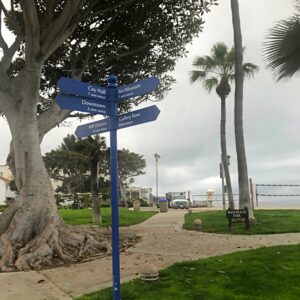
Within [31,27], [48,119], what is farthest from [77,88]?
[48,119]

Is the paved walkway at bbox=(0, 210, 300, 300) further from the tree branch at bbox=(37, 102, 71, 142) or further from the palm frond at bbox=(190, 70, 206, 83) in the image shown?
the palm frond at bbox=(190, 70, 206, 83)

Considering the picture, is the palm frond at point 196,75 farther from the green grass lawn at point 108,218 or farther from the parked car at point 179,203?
the parked car at point 179,203

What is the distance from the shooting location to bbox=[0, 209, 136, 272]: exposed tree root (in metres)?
10.0

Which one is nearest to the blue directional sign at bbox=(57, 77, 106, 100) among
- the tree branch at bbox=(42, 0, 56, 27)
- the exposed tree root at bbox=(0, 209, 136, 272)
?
the exposed tree root at bbox=(0, 209, 136, 272)

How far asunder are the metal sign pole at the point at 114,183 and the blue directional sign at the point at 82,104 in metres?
0.12

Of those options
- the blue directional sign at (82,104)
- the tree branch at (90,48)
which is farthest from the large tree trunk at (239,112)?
the blue directional sign at (82,104)

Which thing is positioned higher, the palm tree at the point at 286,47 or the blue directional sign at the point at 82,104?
the palm tree at the point at 286,47

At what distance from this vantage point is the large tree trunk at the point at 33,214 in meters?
11.1

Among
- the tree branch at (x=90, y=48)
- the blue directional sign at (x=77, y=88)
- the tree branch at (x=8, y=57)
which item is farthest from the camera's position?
the tree branch at (x=90, y=48)

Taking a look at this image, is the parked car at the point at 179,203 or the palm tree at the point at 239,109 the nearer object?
the palm tree at the point at 239,109

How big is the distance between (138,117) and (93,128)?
2.41 ft

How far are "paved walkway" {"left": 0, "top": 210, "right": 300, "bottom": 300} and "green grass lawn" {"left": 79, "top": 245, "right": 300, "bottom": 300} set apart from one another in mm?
762

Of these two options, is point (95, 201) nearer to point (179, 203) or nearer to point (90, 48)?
point (90, 48)

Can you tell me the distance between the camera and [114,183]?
574 centimetres
